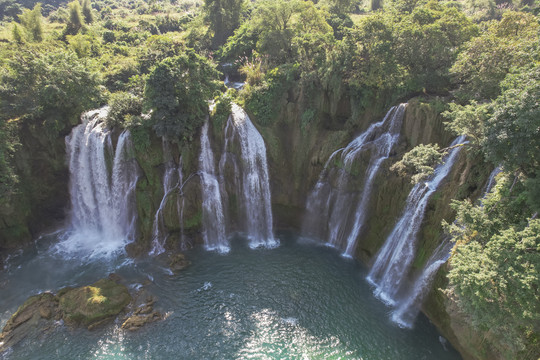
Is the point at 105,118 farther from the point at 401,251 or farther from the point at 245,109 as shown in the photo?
the point at 401,251

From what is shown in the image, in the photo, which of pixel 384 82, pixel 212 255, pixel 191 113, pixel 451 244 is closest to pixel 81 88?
pixel 191 113

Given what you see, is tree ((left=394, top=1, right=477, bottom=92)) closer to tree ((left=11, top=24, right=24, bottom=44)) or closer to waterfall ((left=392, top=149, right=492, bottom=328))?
waterfall ((left=392, top=149, right=492, bottom=328))

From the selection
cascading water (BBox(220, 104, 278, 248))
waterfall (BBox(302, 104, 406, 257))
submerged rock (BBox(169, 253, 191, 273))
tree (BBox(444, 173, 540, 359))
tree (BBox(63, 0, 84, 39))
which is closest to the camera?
tree (BBox(444, 173, 540, 359))

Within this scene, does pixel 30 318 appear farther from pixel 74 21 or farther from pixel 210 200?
pixel 74 21

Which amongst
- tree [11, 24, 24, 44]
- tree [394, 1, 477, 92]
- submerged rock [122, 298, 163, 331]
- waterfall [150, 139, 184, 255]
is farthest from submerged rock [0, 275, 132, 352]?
tree [11, 24, 24, 44]

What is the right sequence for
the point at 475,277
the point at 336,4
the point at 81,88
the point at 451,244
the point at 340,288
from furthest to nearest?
the point at 336,4 < the point at 81,88 < the point at 340,288 < the point at 451,244 < the point at 475,277

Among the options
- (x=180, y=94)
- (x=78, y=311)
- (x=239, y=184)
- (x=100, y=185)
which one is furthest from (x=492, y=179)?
(x=100, y=185)

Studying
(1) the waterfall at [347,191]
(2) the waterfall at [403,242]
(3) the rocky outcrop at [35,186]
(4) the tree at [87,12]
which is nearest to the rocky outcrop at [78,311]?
(3) the rocky outcrop at [35,186]

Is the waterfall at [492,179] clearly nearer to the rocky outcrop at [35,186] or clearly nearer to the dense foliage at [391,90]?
the dense foliage at [391,90]
